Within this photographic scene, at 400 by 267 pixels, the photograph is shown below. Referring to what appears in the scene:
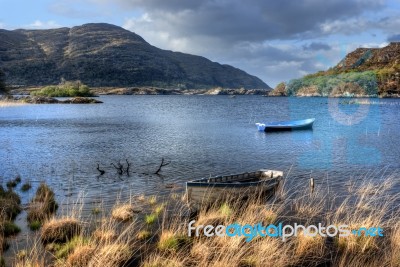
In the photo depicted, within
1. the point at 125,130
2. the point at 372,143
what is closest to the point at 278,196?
the point at 372,143

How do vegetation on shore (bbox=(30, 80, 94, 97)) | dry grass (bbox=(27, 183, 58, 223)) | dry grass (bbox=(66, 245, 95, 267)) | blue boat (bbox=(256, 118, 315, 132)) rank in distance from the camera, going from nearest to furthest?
dry grass (bbox=(66, 245, 95, 267)) → dry grass (bbox=(27, 183, 58, 223)) → blue boat (bbox=(256, 118, 315, 132)) → vegetation on shore (bbox=(30, 80, 94, 97))

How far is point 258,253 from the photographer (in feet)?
37.3

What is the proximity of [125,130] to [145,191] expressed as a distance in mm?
41002

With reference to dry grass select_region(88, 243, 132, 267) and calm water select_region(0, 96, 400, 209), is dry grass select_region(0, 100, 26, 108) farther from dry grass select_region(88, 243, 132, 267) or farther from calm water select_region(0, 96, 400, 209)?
dry grass select_region(88, 243, 132, 267)

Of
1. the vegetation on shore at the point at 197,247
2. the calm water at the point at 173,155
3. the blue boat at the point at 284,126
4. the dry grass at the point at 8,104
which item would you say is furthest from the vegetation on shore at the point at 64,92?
the vegetation on shore at the point at 197,247

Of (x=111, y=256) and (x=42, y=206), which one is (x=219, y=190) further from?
(x=42, y=206)

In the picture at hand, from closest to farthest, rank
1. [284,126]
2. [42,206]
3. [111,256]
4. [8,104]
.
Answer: [111,256]
[42,206]
[284,126]
[8,104]

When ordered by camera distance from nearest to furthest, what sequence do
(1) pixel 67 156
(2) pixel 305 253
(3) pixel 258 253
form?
(3) pixel 258 253
(2) pixel 305 253
(1) pixel 67 156

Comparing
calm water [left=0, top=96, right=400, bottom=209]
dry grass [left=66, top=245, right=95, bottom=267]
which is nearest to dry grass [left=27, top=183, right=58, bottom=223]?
calm water [left=0, top=96, right=400, bottom=209]

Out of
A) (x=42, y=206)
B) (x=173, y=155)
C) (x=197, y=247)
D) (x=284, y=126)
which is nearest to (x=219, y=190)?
(x=197, y=247)

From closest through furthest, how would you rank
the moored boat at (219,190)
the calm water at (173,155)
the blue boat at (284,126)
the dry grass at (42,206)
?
the dry grass at (42,206)
the moored boat at (219,190)
the calm water at (173,155)
the blue boat at (284,126)

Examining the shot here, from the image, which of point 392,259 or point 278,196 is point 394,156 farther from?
point 392,259

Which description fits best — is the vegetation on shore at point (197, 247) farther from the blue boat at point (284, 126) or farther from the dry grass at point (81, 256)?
the blue boat at point (284, 126)

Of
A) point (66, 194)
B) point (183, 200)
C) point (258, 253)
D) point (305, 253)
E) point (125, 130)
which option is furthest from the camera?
point (125, 130)
